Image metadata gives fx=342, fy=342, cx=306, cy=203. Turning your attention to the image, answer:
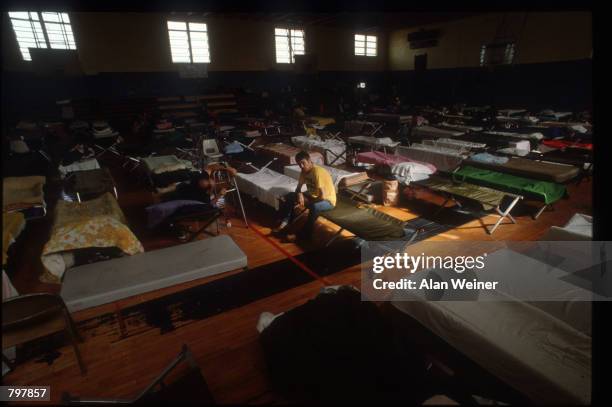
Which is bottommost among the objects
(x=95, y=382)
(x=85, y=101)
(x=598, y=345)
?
(x=95, y=382)

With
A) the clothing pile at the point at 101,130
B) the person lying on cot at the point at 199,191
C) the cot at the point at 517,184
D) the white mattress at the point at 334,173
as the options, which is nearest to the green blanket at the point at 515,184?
the cot at the point at 517,184

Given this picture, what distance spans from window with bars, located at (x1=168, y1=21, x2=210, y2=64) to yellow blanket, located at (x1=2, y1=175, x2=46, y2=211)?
10.4 meters

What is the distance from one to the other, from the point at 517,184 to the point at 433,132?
547cm

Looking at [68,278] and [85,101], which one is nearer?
[68,278]

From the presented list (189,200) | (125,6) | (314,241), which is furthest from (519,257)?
(189,200)

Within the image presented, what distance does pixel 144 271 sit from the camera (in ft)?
12.6

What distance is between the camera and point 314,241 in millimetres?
5258

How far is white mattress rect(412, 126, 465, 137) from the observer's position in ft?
34.7

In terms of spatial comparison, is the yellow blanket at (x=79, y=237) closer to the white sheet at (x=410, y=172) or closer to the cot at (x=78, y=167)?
the cot at (x=78, y=167)

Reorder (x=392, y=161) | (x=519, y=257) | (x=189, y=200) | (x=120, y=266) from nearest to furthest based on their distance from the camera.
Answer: (x=519, y=257)
(x=120, y=266)
(x=189, y=200)
(x=392, y=161)

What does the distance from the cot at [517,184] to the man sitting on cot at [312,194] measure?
2763mm

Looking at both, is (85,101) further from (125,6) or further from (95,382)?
(125,6)

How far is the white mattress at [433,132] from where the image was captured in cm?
1056

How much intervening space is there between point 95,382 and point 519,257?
4.24 meters
